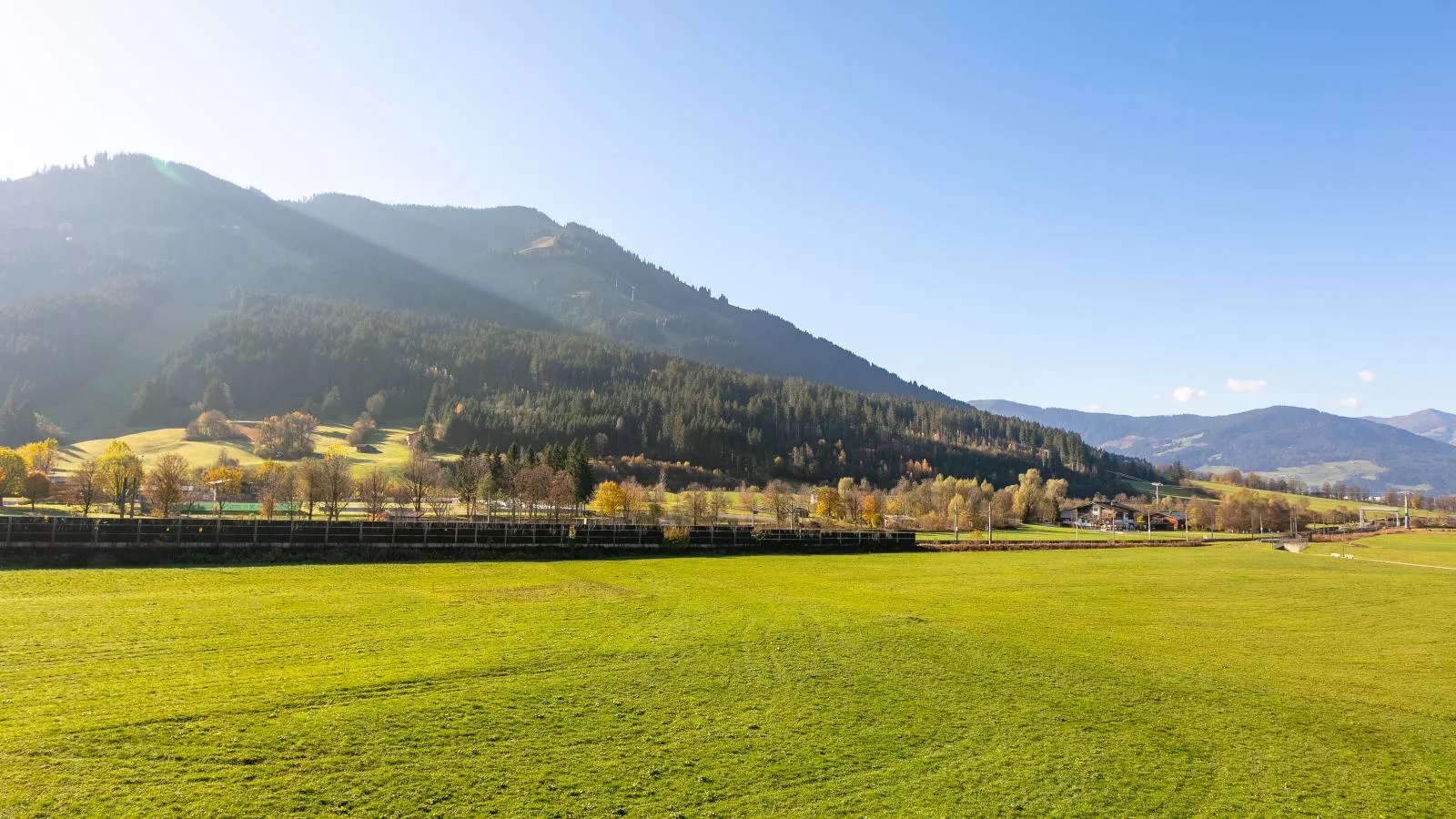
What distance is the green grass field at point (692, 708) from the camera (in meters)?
12.1

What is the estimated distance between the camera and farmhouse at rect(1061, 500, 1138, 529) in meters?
162

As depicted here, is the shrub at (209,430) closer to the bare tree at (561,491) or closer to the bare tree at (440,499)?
the bare tree at (440,499)

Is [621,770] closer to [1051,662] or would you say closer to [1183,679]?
[1051,662]

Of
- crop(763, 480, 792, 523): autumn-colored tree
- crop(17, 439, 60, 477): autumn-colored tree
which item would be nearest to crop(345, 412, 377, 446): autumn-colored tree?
crop(17, 439, 60, 477): autumn-colored tree

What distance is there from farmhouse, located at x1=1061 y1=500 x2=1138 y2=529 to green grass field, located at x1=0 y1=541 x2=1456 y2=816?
14165 cm

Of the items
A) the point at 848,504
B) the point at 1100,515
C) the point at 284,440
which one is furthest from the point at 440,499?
the point at 1100,515

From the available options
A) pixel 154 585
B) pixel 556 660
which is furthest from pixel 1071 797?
pixel 154 585

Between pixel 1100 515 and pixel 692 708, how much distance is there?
576ft

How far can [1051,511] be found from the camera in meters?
162

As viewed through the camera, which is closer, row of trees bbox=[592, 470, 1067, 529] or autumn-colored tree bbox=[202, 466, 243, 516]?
autumn-colored tree bbox=[202, 466, 243, 516]

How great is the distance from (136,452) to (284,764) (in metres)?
181

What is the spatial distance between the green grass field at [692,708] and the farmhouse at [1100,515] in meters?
142

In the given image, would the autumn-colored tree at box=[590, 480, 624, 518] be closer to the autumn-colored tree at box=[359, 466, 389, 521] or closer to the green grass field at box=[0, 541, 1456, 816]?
the autumn-colored tree at box=[359, 466, 389, 521]


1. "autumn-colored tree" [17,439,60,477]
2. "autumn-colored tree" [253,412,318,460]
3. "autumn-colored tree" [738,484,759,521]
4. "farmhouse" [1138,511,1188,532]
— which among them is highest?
"autumn-colored tree" [253,412,318,460]
